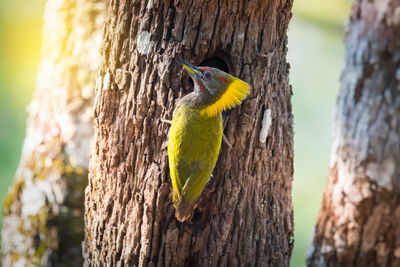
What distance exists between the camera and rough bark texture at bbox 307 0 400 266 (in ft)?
7.72

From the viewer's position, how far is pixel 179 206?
2826 mm

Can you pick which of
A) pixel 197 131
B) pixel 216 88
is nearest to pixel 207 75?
pixel 216 88

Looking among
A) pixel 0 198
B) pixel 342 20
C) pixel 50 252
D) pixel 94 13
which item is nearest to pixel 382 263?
pixel 50 252


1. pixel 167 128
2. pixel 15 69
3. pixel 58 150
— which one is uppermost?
pixel 15 69

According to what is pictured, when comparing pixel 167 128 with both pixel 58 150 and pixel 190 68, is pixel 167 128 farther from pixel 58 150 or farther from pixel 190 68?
pixel 58 150

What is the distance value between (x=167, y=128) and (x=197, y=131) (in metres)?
0.26

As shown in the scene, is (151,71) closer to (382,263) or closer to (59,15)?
(382,263)

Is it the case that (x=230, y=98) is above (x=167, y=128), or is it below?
above

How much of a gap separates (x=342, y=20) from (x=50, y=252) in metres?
5.28

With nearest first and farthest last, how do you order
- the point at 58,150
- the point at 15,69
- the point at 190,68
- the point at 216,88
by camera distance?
the point at 190,68 < the point at 216,88 < the point at 58,150 < the point at 15,69

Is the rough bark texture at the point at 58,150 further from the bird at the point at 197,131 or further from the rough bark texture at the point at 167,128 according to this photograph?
the bird at the point at 197,131

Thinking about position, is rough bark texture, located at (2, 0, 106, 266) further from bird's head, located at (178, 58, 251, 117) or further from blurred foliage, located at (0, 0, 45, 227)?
bird's head, located at (178, 58, 251, 117)

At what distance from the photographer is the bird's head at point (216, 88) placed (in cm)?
288

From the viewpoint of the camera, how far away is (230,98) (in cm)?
299
